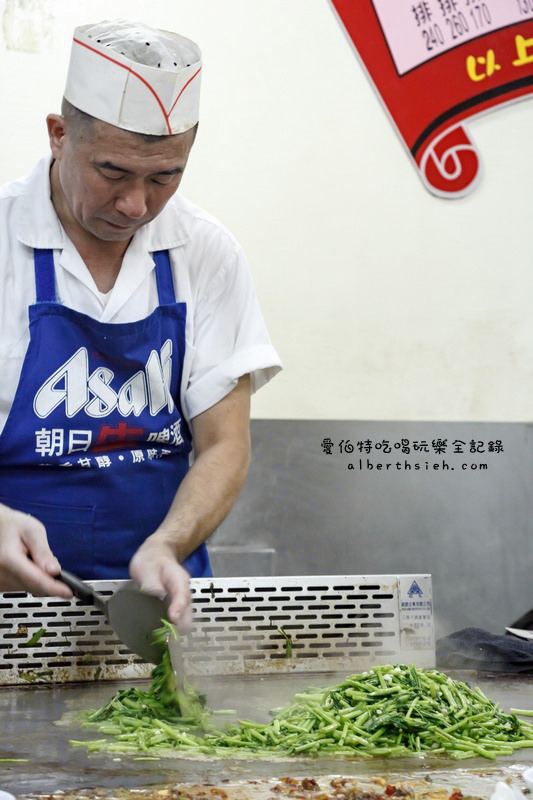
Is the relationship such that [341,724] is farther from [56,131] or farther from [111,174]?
[56,131]

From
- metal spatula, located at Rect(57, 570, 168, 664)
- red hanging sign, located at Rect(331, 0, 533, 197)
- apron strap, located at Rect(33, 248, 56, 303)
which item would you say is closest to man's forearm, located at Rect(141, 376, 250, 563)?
metal spatula, located at Rect(57, 570, 168, 664)

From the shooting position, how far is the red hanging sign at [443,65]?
13.0 feet

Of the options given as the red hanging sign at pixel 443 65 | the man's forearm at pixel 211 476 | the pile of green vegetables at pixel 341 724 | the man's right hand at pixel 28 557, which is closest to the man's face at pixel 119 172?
the man's forearm at pixel 211 476

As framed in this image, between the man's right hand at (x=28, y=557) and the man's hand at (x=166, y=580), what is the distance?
0.17 metres

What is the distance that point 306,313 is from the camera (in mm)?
3973

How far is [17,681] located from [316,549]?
6.49 ft

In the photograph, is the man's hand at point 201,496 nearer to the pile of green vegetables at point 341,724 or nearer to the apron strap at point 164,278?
the pile of green vegetables at point 341,724

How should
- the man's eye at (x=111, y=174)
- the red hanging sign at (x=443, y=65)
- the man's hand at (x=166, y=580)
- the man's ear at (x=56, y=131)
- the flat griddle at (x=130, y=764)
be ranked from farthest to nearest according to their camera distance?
the red hanging sign at (x=443, y=65), the man's ear at (x=56, y=131), the man's eye at (x=111, y=174), the man's hand at (x=166, y=580), the flat griddle at (x=130, y=764)

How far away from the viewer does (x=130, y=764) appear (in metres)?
1.64

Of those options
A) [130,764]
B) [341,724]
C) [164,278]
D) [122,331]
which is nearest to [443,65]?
[164,278]

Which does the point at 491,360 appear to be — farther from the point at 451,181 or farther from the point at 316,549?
the point at 316,549

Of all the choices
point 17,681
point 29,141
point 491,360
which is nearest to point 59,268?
point 17,681

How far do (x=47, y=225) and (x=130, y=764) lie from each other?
1293 mm

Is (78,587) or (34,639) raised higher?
(78,587)
